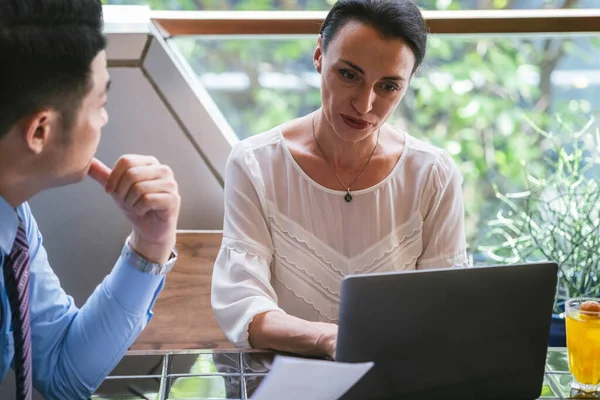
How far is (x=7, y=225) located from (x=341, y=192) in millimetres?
831

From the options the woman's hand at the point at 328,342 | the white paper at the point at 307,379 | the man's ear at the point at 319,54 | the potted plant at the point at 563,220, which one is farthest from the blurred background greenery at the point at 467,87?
the white paper at the point at 307,379

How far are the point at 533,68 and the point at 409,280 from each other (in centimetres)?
180

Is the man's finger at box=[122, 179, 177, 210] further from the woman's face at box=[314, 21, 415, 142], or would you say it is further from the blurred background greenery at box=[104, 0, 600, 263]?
the blurred background greenery at box=[104, 0, 600, 263]

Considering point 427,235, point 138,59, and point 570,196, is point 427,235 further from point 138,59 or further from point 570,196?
point 138,59

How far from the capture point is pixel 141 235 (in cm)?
135

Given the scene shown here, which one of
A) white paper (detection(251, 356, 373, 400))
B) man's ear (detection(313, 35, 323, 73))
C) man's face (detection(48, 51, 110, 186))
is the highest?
man's ear (detection(313, 35, 323, 73))

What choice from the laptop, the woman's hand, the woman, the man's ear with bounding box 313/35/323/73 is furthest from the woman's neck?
the laptop

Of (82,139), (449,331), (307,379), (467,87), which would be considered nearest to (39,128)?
(82,139)

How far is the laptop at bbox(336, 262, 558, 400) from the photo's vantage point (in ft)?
3.68

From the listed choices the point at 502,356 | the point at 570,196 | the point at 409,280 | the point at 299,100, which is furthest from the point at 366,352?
the point at 299,100

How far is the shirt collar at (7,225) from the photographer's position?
4.05 ft

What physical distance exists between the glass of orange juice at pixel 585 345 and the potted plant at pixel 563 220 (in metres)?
1.00

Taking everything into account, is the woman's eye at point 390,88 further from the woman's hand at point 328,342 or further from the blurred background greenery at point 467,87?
the blurred background greenery at point 467,87

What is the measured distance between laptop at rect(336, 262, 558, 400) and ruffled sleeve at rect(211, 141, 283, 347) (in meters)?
0.51
